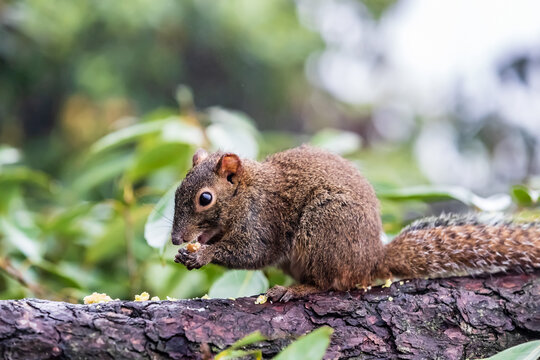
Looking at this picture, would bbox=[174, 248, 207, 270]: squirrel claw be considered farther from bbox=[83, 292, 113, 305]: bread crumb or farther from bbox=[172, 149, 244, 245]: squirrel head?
bbox=[83, 292, 113, 305]: bread crumb

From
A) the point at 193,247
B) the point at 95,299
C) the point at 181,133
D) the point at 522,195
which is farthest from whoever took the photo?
the point at 181,133

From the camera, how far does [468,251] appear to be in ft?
6.95

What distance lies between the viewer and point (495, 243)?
2117mm

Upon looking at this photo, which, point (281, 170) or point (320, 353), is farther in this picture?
point (281, 170)

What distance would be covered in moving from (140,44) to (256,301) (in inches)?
203

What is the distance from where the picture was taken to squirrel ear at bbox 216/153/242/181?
237cm

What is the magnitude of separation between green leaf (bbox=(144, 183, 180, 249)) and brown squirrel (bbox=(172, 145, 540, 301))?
0.06 meters

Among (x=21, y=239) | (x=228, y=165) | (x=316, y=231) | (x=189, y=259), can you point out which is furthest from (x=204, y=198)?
(x=21, y=239)

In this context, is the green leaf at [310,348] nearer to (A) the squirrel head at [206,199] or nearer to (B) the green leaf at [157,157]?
(A) the squirrel head at [206,199]

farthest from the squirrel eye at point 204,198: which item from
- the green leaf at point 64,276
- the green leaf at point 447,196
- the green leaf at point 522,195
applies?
the green leaf at point 522,195

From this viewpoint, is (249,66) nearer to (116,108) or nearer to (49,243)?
(116,108)

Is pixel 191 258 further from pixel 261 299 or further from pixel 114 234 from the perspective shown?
pixel 114 234

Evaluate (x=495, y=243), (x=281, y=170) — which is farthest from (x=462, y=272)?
(x=281, y=170)

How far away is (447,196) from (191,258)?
114 cm
